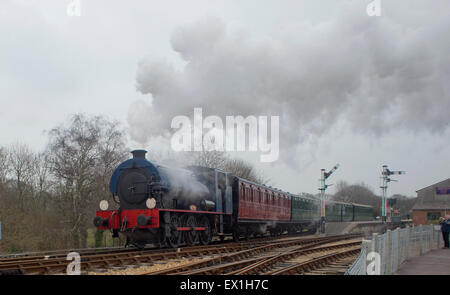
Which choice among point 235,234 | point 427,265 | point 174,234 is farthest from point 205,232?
point 427,265

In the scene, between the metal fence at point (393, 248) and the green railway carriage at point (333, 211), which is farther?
the green railway carriage at point (333, 211)

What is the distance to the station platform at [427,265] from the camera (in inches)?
412

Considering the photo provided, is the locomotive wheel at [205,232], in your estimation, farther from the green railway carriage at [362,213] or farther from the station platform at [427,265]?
the green railway carriage at [362,213]

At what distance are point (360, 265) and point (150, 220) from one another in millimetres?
9591

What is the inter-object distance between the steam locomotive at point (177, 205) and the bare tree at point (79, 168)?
44.1 feet

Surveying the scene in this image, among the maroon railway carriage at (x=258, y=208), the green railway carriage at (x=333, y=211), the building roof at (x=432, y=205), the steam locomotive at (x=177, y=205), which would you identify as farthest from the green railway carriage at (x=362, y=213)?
the steam locomotive at (x=177, y=205)

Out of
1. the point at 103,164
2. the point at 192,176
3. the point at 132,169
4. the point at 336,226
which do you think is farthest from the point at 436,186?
the point at 132,169

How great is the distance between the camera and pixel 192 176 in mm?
19031

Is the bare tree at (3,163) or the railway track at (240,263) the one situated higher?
the bare tree at (3,163)

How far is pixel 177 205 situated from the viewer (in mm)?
17297

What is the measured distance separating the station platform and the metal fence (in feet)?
0.63

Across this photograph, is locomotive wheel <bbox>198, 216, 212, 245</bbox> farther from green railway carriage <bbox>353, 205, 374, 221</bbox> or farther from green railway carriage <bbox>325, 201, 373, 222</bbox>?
green railway carriage <bbox>353, 205, 374, 221</bbox>

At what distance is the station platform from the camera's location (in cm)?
1048
